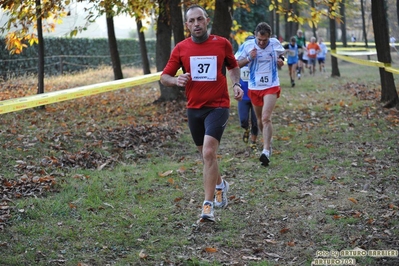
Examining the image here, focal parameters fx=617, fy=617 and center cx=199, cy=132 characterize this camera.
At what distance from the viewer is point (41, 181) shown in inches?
337

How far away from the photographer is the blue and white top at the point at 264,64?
10031mm

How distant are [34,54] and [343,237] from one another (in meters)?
24.9

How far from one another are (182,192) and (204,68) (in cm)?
223

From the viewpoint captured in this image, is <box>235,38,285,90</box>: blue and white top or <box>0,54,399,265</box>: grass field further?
<box>235,38,285,90</box>: blue and white top

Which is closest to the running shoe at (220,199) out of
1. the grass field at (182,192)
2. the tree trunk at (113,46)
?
the grass field at (182,192)

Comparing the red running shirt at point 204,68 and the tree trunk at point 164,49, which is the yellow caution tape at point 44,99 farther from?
the tree trunk at point 164,49

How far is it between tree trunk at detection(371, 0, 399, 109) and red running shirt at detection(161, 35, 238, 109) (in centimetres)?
925

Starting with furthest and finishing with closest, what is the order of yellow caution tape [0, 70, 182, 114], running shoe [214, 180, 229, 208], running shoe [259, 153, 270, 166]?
running shoe [259, 153, 270, 166], yellow caution tape [0, 70, 182, 114], running shoe [214, 180, 229, 208]

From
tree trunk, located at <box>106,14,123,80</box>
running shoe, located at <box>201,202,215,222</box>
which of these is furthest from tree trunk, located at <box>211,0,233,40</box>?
running shoe, located at <box>201,202,215,222</box>

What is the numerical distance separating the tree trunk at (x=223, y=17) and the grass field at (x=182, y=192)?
8.86ft

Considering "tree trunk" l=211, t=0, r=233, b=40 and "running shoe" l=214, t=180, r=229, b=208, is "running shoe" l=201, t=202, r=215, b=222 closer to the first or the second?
"running shoe" l=214, t=180, r=229, b=208

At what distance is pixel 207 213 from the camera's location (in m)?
6.79

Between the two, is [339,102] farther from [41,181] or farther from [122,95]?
[41,181]

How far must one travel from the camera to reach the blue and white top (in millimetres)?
10031
